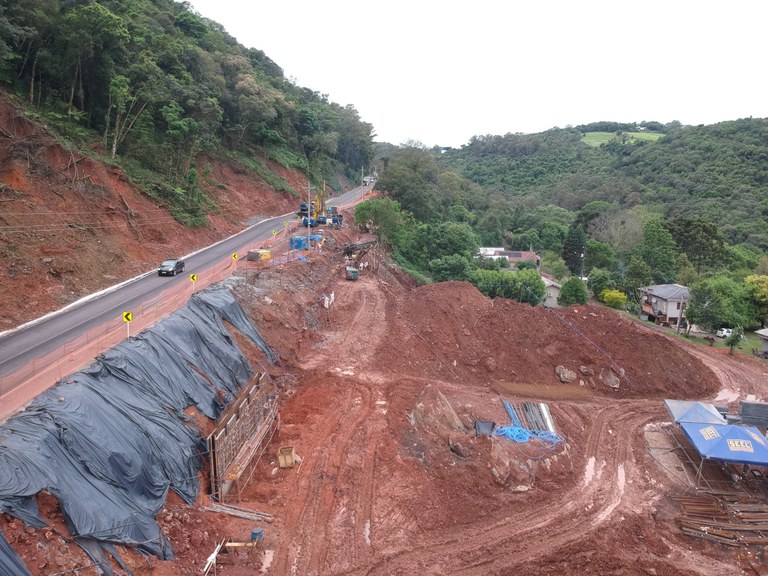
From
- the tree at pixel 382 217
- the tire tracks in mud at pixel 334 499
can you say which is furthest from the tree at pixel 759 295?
the tire tracks in mud at pixel 334 499

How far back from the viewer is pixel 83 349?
16.4 metres

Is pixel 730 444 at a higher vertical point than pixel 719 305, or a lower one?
lower

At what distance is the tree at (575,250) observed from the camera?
→ 55000 millimetres

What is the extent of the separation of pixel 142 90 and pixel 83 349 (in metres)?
23.7

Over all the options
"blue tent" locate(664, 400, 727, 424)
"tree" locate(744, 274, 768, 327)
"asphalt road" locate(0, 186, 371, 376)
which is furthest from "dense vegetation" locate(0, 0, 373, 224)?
"tree" locate(744, 274, 768, 327)

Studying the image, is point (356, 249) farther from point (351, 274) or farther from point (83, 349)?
point (83, 349)

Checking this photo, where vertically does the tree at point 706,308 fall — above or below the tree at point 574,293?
above

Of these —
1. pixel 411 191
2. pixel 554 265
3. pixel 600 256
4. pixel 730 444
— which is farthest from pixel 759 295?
pixel 411 191

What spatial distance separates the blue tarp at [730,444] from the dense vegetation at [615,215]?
18481mm

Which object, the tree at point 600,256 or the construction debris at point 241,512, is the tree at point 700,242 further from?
the construction debris at point 241,512

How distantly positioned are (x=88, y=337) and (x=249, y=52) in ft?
234

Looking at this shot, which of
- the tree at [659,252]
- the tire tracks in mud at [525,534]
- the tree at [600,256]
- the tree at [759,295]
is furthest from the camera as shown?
the tree at [600,256]

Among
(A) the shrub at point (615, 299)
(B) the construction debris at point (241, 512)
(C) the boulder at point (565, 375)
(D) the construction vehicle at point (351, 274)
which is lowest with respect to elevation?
(B) the construction debris at point (241, 512)

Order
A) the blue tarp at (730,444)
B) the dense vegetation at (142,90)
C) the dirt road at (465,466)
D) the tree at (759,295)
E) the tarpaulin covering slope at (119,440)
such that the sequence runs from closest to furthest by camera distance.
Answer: the tarpaulin covering slope at (119,440) < the dirt road at (465,466) < the blue tarp at (730,444) < the dense vegetation at (142,90) < the tree at (759,295)
